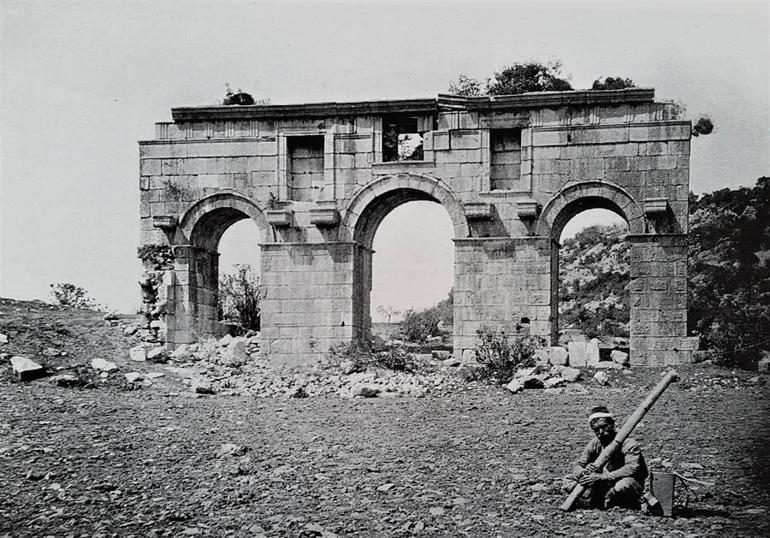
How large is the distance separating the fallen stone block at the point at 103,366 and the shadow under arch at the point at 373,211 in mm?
4460

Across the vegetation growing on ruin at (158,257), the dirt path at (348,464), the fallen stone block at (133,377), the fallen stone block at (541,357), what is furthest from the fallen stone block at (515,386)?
the vegetation growing on ruin at (158,257)

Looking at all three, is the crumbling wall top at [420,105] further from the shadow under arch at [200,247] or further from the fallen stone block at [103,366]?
the fallen stone block at [103,366]

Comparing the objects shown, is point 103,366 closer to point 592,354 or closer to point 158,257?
point 158,257

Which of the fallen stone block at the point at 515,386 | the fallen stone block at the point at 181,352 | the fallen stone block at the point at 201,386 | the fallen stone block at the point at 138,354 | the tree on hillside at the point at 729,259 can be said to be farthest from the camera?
the tree on hillside at the point at 729,259

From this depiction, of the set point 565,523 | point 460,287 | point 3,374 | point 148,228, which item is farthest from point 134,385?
point 565,523

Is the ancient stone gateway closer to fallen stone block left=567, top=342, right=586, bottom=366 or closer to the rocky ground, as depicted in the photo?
fallen stone block left=567, top=342, right=586, bottom=366

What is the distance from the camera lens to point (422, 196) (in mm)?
17672

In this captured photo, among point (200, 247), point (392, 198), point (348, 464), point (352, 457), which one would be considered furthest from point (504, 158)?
point (348, 464)

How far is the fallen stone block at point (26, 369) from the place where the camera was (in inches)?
574

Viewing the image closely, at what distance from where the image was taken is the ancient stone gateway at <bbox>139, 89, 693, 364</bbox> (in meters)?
16.5

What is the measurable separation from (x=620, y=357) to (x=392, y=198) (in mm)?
5279

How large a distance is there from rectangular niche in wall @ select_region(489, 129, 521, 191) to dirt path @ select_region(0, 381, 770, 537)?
15.9 feet

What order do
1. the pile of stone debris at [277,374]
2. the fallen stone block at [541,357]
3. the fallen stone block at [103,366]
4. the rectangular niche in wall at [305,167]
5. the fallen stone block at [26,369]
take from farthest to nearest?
1. the rectangular niche in wall at [305,167]
2. the fallen stone block at [541,357]
3. the fallen stone block at [103,366]
4. the pile of stone debris at [277,374]
5. the fallen stone block at [26,369]

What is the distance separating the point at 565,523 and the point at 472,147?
10.5 m
